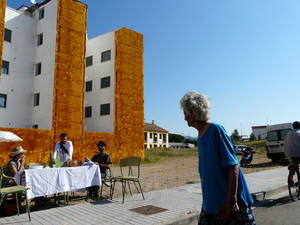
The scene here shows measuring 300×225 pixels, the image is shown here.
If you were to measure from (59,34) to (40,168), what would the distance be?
19.2 metres

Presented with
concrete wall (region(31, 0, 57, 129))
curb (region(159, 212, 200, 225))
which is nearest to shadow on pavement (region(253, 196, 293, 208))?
curb (region(159, 212, 200, 225))

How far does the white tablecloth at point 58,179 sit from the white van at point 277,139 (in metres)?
14.2

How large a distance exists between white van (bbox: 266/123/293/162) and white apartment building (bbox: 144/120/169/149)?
169ft

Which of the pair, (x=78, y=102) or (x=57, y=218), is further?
(x=78, y=102)

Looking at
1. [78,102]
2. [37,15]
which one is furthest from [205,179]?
[37,15]

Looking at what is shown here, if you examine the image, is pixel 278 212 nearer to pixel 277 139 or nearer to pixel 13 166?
pixel 13 166

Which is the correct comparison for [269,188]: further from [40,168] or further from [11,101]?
[11,101]

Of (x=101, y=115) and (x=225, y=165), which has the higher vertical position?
(x=101, y=115)

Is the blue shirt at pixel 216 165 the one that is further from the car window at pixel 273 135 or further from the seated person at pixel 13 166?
the car window at pixel 273 135

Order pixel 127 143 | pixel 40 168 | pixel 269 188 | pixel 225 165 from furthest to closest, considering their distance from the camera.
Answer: pixel 127 143 → pixel 269 188 → pixel 40 168 → pixel 225 165

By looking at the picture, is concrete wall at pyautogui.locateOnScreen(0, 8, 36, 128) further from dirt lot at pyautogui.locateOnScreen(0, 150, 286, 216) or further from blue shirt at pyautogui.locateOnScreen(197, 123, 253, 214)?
blue shirt at pyautogui.locateOnScreen(197, 123, 253, 214)

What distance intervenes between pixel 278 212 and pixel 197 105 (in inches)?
186

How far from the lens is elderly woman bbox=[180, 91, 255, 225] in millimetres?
2250

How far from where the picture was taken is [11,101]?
78.1 feet
